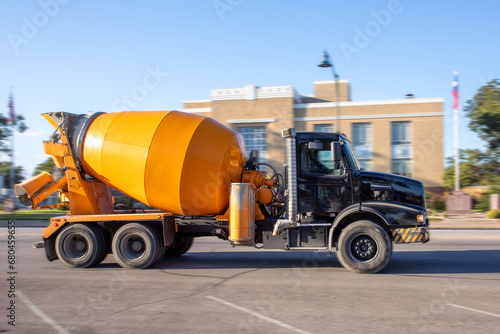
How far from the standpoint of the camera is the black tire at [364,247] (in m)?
8.17

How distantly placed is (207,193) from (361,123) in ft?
108

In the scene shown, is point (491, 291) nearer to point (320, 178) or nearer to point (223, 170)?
point (320, 178)

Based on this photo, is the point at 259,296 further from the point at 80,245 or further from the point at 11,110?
the point at 11,110

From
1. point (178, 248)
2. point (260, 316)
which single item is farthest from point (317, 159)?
point (178, 248)

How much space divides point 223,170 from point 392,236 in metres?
3.60

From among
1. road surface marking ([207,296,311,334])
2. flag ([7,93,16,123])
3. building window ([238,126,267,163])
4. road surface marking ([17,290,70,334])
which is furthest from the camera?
building window ([238,126,267,163])

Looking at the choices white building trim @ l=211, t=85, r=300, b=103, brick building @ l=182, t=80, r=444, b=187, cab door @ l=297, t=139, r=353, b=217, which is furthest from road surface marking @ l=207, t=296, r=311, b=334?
Result: white building trim @ l=211, t=85, r=300, b=103

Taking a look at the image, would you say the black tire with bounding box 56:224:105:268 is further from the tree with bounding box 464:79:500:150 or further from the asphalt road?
the tree with bounding box 464:79:500:150

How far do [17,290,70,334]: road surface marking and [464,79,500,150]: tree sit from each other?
37455 mm

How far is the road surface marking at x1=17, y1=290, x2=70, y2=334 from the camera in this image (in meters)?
5.21

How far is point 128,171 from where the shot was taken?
905cm

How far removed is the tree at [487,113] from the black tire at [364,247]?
108 feet

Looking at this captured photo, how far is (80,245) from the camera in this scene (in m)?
9.36

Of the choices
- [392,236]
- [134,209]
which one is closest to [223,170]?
[134,209]
